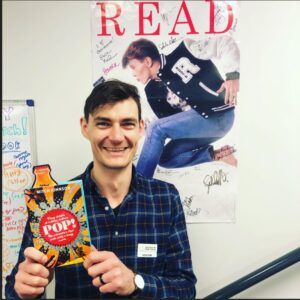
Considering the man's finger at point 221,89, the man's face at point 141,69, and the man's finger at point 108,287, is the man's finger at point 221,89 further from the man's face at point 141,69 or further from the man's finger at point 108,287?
the man's finger at point 108,287

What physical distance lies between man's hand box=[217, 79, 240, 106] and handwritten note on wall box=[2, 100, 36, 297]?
0.84m

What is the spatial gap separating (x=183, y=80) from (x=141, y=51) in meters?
0.22

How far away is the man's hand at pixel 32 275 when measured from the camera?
0.93 meters

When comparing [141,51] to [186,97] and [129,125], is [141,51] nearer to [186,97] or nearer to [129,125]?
[186,97]

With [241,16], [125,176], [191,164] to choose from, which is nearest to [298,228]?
[191,164]

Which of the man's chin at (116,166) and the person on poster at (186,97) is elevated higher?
the person on poster at (186,97)

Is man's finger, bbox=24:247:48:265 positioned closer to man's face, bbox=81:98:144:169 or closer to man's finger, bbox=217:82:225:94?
man's face, bbox=81:98:144:169

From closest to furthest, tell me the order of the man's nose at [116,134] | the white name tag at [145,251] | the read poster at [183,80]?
1. the man's nose at [116,134]
2. the white name tag at [145,251]
3. the read poster at [183,80]

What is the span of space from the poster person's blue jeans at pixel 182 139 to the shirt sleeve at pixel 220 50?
20 centimetres

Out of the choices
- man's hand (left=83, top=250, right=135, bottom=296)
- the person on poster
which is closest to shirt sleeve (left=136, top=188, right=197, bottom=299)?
man's hand (left=83, top=250, right=135, bottom=296)

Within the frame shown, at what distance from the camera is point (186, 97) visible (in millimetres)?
1391

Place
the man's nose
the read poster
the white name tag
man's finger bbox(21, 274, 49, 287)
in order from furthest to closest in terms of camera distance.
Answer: the read poster, the white name tag, the man's nose, man's finger bbox(21, 274, 49, 287)

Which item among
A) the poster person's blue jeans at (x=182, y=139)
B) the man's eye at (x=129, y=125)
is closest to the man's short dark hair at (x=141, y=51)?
the poster person's blue jeans at (x=182, y=139)

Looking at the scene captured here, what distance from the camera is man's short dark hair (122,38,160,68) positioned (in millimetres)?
1365
